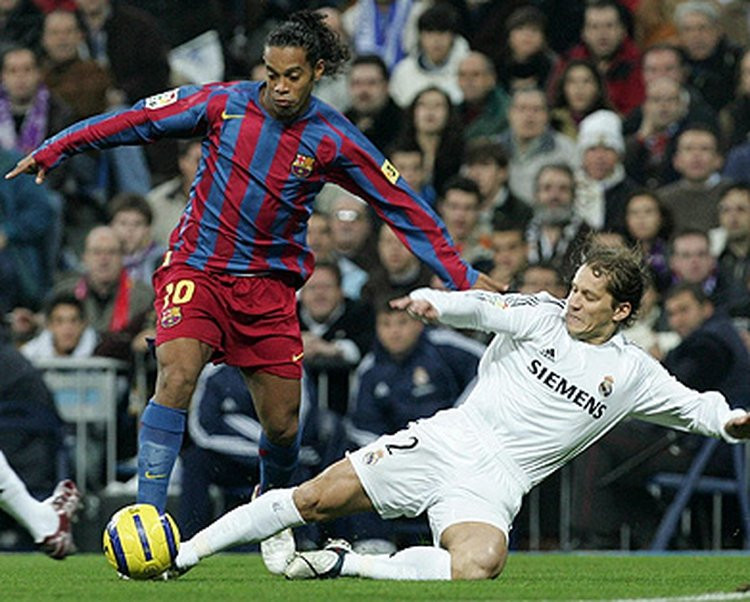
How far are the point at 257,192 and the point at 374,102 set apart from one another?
252 inches

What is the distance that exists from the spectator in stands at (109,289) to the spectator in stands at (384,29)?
316 cm

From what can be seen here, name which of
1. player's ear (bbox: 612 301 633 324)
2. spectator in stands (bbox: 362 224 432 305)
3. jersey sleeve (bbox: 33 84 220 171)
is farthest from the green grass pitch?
spectator in stands (bbox: 362 224 432 305)

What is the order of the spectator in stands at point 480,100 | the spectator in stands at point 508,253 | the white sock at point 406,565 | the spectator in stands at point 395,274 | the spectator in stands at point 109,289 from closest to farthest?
the white sock at point 406,565, the spectator in stands at point 508,253, the spectator in stands at point 395,274, the spectator in stands at point 109,289, the spectator in stands at point 480,100

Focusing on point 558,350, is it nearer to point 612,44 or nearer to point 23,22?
point 612,44

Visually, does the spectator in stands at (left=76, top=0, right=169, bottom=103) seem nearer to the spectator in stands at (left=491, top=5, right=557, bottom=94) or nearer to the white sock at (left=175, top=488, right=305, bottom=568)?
the spectator in stands at (left=491, top=5, right=557, bottom=94)

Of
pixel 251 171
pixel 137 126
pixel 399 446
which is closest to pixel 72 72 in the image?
pixel 137 126

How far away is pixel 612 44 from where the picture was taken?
15.4 metres

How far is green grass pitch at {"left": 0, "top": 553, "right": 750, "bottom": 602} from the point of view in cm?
725

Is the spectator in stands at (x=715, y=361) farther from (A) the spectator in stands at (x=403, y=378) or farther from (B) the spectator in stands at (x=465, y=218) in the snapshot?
(B) the spectator in stands at (x=465, y=218)

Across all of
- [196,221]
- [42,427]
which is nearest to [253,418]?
[42,427]

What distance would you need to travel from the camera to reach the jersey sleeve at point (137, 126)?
28.7ft

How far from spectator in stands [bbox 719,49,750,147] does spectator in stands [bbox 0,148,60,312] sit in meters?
5.31

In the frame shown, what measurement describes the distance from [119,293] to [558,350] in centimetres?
632

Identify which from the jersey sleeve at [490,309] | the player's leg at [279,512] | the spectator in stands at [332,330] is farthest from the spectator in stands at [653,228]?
the player's leg at [279,512]
